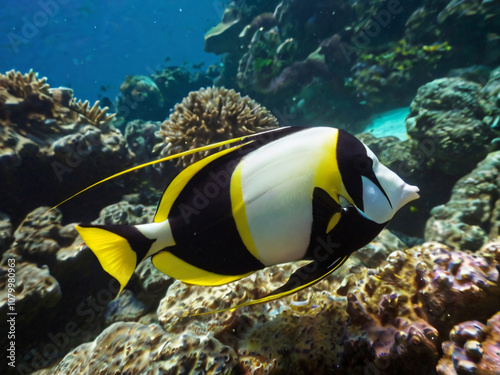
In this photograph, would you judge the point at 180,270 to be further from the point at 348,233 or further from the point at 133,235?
the point at 348,233

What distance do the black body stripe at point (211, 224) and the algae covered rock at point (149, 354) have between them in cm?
65

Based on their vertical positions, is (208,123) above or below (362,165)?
above

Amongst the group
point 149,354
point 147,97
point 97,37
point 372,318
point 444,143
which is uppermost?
point 97,37

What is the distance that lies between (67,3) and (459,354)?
1984 inches

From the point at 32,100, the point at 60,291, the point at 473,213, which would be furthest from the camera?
the point at 32,100

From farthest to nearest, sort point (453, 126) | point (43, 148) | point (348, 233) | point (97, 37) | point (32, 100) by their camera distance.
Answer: point (97, 37) < point (32, 100) < point (453, 126) < point (43, 148) < point (348, 233)

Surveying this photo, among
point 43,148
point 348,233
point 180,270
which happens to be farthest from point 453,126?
point 43,148

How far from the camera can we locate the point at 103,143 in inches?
139

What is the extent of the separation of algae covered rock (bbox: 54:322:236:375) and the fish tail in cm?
68

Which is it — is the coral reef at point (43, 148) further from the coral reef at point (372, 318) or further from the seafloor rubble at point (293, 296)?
the coral reef at point (372, 318)

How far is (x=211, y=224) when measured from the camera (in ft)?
3.17

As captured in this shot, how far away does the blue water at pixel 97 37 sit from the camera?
33.2 meters

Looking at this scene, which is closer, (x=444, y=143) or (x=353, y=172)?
(x=353, y=172)

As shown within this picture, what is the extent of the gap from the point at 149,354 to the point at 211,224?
40.0 inches
